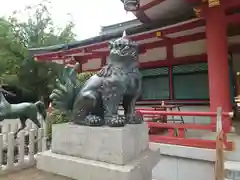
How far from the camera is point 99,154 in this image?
86.2 inches

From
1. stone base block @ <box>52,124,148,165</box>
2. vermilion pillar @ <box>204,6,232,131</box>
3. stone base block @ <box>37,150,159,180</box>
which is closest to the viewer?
stone base block @ <box>37,150,159,180</box>

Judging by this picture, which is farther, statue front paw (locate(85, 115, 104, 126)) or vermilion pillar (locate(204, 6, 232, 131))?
vermilion pillar (locate(204, 6, 232, 131))

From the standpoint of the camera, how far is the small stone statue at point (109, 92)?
226 centimetres

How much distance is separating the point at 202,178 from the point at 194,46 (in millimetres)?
4470

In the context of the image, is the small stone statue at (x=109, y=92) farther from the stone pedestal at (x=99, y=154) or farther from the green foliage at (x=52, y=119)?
the green foliage at (x=52, y=119)

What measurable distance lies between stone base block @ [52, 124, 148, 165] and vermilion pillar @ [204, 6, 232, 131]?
276 centimetres

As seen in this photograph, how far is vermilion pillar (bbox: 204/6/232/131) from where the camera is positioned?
471cm

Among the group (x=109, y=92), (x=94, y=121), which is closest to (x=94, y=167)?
(x=94, y=121)

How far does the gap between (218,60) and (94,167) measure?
368 centimetres

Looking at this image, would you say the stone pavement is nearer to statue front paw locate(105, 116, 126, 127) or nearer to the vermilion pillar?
statue front paw locate(105, 116, 126, 127)

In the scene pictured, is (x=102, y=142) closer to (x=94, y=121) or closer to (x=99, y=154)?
(x=99, y=154)

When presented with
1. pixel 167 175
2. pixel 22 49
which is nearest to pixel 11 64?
pixel 22 49

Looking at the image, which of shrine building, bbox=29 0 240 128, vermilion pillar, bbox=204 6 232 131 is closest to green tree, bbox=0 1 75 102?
shrine building, bbox=29 0 240 128

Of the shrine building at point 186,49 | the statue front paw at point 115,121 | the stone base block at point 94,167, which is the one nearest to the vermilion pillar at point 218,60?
the shrine building at point 186,49
